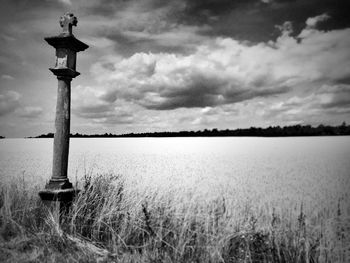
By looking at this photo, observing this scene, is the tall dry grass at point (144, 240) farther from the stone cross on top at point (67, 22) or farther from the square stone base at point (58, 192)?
the stone cross on top at point (67, 22)

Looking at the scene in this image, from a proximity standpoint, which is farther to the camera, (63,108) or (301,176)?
(301,176)

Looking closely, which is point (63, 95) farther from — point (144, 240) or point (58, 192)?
point (144, 240)

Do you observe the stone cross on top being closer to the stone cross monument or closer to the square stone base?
the stone cross monument

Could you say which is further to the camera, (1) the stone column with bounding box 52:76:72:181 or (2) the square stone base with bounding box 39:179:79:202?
(1) the stone column with bounding box 52:76:72:181

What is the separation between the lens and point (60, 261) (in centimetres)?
299

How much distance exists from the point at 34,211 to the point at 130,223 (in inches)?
63.9

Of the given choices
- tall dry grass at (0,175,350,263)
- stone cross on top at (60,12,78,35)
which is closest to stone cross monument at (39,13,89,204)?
stone cross on top at (60,12,78,35)

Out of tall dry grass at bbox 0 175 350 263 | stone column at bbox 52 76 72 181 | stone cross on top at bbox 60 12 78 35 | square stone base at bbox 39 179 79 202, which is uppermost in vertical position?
stone cross on top at bbox 60 12 78 35

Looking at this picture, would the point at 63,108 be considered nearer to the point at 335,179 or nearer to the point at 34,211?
the point at 34,211

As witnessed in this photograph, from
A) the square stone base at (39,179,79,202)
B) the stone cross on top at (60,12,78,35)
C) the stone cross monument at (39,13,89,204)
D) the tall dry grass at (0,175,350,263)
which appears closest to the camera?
the tall dry grass at (0,175,350,263)

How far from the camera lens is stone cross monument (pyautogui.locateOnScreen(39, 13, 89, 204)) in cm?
434

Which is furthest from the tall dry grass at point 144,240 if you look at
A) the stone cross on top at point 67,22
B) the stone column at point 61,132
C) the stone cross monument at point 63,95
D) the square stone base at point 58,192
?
the stone cross on top at point 67,22

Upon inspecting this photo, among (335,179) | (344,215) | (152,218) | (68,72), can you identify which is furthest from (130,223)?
(335,179)

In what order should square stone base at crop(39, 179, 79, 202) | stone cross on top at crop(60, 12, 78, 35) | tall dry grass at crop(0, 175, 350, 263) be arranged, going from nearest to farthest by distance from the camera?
1. tall dry grass at crop(0, 175, 350, 263)
2. square stone base at crop(39, 179, 79, 202)
3. stone cross on top at crop(60, 12, 78, 35)
